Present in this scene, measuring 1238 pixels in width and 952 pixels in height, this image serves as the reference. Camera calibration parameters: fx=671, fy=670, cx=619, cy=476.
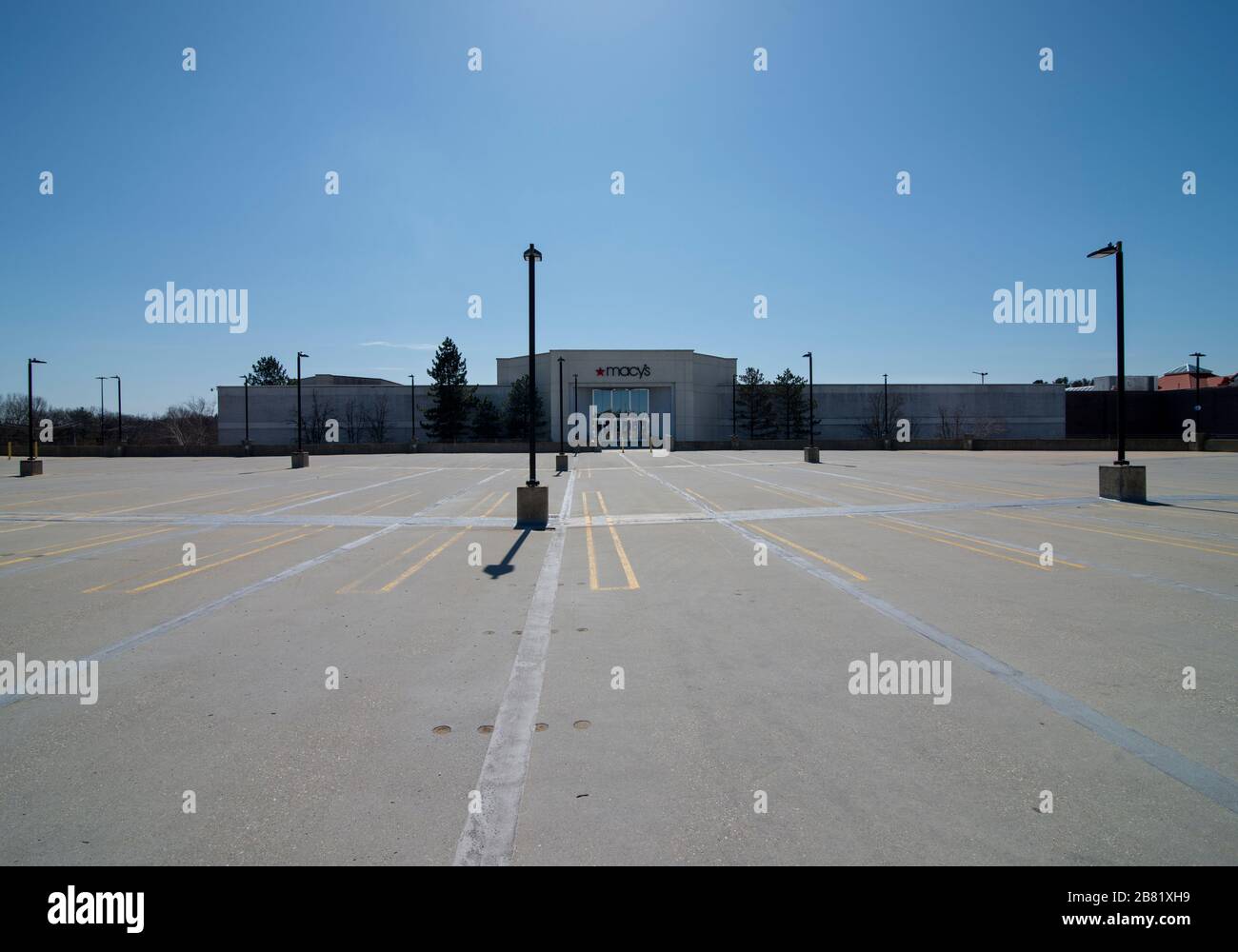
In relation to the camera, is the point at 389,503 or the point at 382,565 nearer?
the point at 382,565

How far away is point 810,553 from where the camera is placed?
444 inches

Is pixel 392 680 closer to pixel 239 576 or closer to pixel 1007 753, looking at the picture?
pixel 1007 753

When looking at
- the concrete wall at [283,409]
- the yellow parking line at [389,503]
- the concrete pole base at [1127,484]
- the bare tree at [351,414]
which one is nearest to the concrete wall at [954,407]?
the concrete wall at [283,409]

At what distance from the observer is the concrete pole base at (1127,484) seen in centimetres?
1781

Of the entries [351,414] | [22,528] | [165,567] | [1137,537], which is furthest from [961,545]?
[351,414]

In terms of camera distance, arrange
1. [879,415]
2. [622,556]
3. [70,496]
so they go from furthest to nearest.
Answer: [879,415]
[70,496]
[622,556]

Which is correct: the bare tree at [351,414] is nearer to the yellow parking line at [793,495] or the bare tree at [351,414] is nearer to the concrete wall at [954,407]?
the concrete wall at [954,407]

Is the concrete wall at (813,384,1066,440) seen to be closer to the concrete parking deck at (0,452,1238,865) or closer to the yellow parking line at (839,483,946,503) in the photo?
the yellow parking line at (839,483,946,503)

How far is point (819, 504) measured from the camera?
18328 mm

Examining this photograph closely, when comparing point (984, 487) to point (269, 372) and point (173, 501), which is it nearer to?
point (173, 501)

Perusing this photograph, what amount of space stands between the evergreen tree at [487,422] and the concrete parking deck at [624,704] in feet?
222

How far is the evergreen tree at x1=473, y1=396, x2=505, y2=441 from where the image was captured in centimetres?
7919

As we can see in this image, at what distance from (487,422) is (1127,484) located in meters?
68.3
